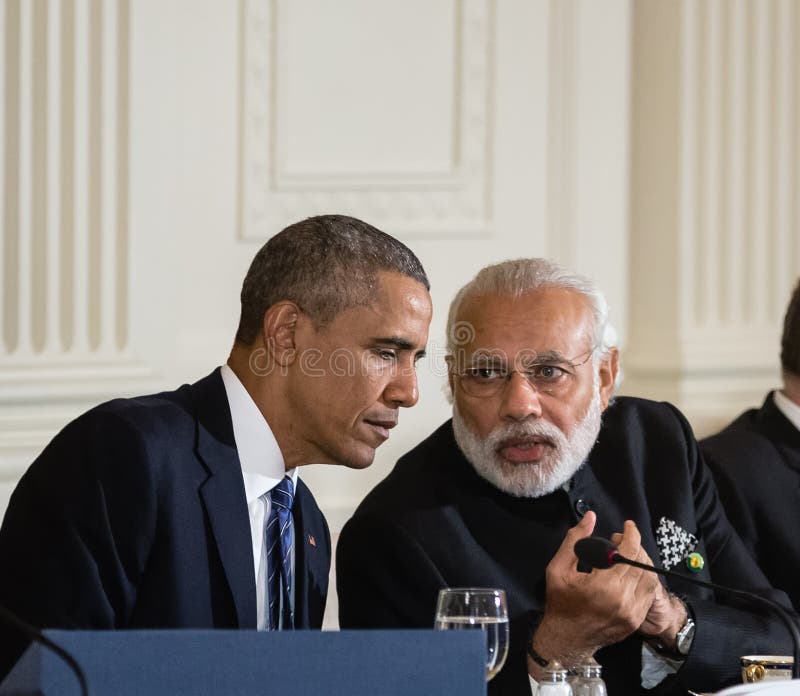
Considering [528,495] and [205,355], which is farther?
[205,355]

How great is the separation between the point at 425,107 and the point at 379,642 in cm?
277

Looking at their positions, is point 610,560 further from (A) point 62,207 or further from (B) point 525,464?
(A) point 62,207

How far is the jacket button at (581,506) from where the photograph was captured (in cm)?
321

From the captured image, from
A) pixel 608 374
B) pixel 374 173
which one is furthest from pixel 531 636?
pixel 374 173

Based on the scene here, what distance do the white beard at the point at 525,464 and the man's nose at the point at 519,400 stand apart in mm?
27

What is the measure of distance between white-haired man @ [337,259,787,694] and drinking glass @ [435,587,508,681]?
0.65 m

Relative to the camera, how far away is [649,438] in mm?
3475

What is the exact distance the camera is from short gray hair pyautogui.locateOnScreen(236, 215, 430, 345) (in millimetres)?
2770

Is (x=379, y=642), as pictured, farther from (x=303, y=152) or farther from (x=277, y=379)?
(x=303, y=152)

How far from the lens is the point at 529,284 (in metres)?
3.25

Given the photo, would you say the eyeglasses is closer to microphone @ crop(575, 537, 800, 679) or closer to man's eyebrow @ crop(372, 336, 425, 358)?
man's eyebrow @ crop(372, 336, 425, 358)

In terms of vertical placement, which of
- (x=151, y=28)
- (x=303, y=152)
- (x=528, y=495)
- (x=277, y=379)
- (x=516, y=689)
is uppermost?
(x=151, y=28)

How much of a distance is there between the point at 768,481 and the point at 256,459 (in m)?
1.71

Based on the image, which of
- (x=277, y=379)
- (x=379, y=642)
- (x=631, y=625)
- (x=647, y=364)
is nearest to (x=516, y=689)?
(x=631, y=625)
